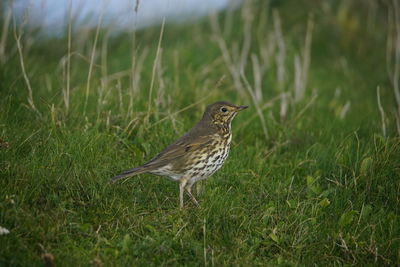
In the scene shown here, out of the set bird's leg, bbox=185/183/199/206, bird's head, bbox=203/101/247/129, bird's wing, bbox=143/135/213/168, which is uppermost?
bird's head, bbox=203/101/247/129

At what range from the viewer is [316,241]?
14.7 feet

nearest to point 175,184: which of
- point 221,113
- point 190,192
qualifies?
point 190,192

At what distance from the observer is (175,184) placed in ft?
17.2

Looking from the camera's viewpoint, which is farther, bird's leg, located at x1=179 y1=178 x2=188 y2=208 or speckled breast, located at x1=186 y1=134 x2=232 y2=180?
speckled breast, located at x1=186 y1=134 x2=232 y2=180

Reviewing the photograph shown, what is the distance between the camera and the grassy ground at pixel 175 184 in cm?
417

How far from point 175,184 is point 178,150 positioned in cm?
46

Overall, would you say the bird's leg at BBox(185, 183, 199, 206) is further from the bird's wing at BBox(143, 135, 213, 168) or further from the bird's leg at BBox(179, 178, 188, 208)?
the bird's wing at BBox(143, 135, 213, 168)

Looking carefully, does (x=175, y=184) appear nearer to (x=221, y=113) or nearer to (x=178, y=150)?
(x=178, y=150)

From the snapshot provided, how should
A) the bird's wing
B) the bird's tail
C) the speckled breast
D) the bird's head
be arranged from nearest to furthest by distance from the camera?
the bird's tail, the bird's wing, the speckled breast, the bird's head

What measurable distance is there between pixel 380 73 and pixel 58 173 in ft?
19.8

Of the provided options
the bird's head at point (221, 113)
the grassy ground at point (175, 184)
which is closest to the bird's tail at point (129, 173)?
the grassy ground at point (175, 184)

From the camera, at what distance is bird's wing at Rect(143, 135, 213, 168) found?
4746 millimetres

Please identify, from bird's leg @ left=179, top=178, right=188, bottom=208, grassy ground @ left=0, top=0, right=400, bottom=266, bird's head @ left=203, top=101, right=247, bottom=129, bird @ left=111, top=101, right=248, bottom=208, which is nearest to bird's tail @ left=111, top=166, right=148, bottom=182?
bird @ left=111, top=101, right=248, bottom=208

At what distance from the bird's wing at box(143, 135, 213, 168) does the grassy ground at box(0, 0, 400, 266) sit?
0.30 meters
